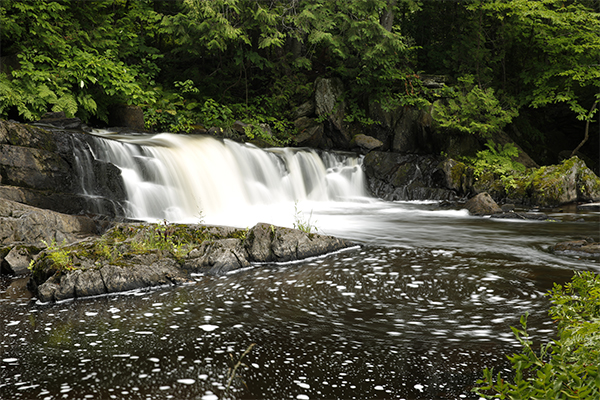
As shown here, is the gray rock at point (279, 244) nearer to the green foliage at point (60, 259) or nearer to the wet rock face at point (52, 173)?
the green foliage at point (60, 259)

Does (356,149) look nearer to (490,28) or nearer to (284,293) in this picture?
(490,28)

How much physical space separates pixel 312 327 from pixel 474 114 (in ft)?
47.9

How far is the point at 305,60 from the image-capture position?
1761 centimetres

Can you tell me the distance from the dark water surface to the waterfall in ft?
14.6

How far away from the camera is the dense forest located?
1318 centimetres

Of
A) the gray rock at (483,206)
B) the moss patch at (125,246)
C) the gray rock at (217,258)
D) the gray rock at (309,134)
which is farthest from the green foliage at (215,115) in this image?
the gray rock at (217,258)

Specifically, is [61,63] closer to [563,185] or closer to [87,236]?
[87,236]

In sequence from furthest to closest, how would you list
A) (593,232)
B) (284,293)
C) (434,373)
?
(593,232) < (284,293) < (434,373)

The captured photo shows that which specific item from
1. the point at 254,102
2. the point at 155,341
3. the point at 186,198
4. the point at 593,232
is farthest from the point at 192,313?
the point at 254,102

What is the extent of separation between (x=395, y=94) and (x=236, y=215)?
32.0 feet

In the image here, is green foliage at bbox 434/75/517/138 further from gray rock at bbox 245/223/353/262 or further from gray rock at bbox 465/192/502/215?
gray rock at bbox 245/223/353/262

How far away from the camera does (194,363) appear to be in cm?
349

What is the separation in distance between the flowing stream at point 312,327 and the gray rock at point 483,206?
303 cm

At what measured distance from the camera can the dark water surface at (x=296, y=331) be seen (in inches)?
125
